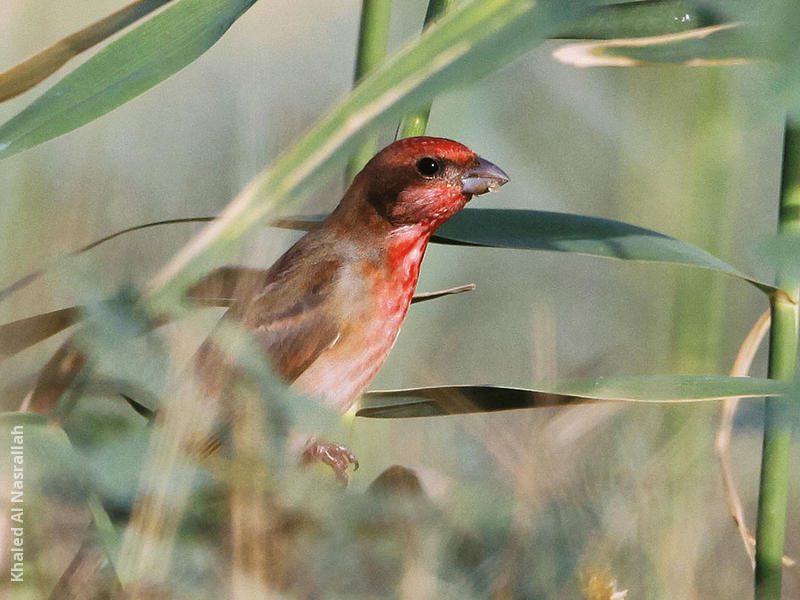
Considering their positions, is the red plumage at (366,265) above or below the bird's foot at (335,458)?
above

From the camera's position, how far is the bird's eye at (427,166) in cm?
156

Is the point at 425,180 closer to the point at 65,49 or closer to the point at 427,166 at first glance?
the point at 427,166

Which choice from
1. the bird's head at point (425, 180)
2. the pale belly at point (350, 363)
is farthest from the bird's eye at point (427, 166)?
the pale belly at point (350, 363)

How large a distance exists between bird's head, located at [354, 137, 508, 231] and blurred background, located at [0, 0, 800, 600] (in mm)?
47

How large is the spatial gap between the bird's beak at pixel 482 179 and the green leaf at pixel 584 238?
38 centimetres

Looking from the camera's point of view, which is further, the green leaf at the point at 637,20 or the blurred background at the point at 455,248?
the green leaf at the point at 637,20

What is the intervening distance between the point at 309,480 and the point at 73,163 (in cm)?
60

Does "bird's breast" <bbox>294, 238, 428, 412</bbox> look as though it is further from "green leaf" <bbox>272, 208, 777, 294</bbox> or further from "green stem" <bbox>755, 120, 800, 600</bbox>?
"green stem" <bbox>755, 120, 800, 600</bbox>

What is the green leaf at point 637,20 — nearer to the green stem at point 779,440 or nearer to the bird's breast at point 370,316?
the green stem at point 779,440

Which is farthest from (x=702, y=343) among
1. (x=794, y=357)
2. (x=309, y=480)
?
(x=309, y=480)

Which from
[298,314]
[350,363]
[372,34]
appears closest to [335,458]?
[350,363]

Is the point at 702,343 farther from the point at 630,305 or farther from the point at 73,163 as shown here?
the point at 630,305

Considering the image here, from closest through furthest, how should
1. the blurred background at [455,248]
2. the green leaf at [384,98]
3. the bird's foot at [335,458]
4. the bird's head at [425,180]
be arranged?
the green leaf at [384,98], the blurred background at [455,248], the bird's foot at [335,458], the bird's head at [425,180]

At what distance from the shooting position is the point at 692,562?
70cm
